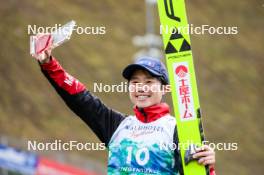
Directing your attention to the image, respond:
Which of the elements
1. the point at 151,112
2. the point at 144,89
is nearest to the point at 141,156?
the point at 151,112

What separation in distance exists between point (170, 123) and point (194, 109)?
206 millimetres

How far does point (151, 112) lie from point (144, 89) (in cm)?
17

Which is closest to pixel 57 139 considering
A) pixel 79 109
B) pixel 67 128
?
pixel 67 128

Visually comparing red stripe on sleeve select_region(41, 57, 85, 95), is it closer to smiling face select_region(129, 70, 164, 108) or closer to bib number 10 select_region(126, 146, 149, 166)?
smiling face select_region(129, 70, 164, 108)

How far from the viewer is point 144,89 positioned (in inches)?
180

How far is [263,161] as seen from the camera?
86.9 ft

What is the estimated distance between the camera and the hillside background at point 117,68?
2230 centimetres

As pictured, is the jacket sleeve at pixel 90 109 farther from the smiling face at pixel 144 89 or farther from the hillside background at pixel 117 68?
the hillside background at pixel 117 68

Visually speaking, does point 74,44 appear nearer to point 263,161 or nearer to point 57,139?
point 57,139

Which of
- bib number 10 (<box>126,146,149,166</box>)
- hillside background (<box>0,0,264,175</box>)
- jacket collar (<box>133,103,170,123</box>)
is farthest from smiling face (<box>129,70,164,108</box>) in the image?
hillside background (<box>0,0,264,175</box>)

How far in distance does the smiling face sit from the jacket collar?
0.11ft

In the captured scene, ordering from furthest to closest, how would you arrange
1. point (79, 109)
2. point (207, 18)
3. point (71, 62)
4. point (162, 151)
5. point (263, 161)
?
point (207, 18) → point (263, 161) → point (71, 62) → point (79, 109) → point (162, 151)

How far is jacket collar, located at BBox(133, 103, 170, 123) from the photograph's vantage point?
15.0 ft

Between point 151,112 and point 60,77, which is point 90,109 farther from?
point 151,112
